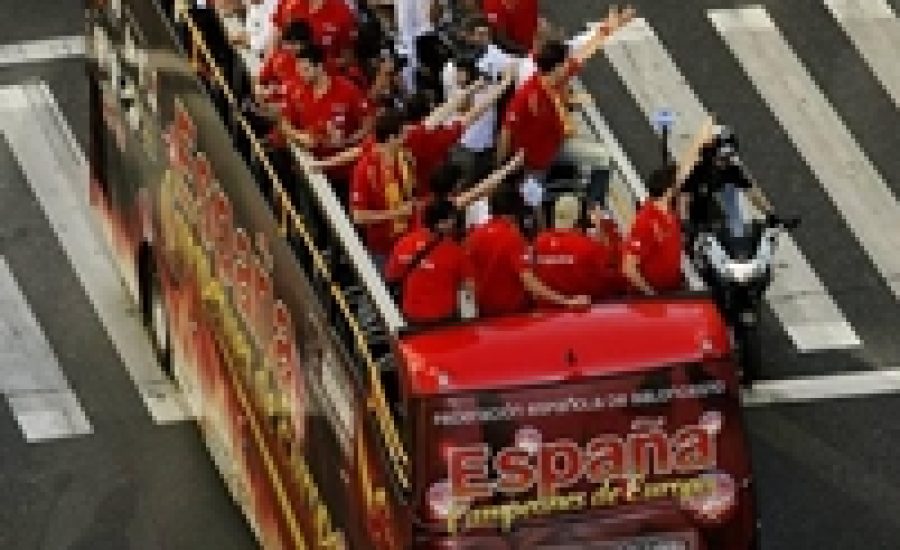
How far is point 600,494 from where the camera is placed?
57.4 ft

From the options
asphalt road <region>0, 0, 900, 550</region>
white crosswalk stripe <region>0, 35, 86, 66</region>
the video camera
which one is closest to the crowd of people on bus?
the video camera

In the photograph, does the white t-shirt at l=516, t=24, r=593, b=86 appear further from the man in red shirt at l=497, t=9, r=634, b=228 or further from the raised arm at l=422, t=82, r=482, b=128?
the raised arm at l=422, t=82, r=482, b=128

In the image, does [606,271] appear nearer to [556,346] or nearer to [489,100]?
[556,346]

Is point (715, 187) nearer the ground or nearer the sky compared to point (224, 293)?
nearer the ground

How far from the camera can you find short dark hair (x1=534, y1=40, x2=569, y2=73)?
68.2 ft

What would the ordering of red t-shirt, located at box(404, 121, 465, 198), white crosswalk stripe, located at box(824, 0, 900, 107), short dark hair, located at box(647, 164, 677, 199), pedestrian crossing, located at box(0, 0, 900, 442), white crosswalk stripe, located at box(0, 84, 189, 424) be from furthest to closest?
white crosswalk stripe, located at box(824, 0, 900, 107) < white crosswalk stripe, located at box(0, 84, 189, 424) < pedestrian crossing, located at box(0, 0, 900, 442) < short dark hair, located at box(647, 164, 677, 199) < red t-shirt, located at box(404, 121, 465, 198)

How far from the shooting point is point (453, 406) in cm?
1720

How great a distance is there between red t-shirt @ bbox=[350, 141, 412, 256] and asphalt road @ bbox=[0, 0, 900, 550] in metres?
4.12

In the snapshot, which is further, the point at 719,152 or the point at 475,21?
the point at 719,152

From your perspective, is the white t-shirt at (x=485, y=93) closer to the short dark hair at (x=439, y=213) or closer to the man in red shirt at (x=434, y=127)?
the man in red shirt at (x=434, y=127)

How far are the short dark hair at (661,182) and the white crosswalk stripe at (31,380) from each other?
18.7 ft

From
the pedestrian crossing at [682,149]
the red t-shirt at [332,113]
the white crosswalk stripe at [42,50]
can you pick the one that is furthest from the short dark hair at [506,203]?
the white crosswalk stripe at [42,50]

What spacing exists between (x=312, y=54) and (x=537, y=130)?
177 centimetres

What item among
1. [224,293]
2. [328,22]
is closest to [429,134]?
[328,22]
